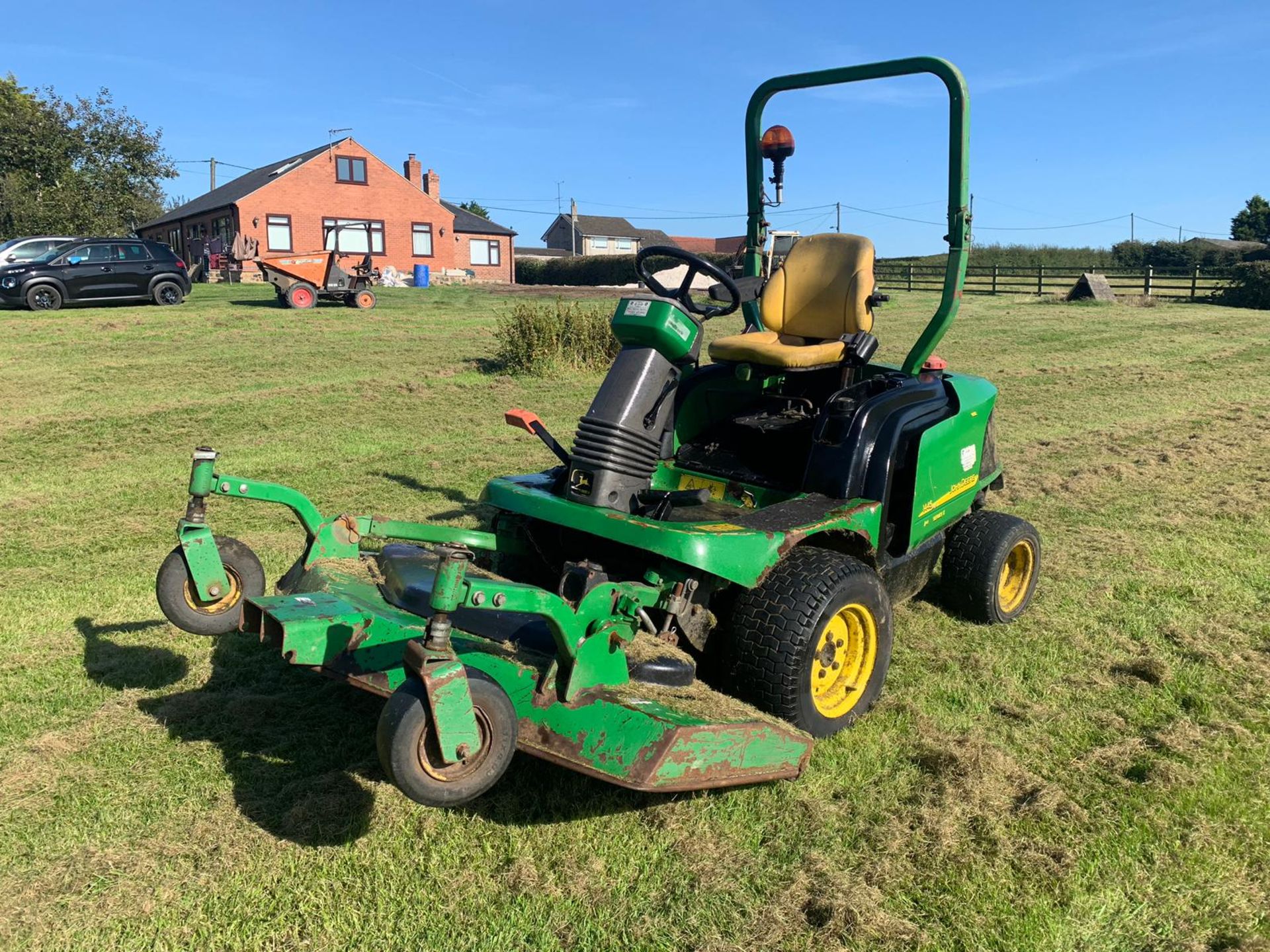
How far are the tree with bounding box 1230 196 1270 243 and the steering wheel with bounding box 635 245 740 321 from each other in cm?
6374

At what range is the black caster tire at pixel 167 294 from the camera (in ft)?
59.0

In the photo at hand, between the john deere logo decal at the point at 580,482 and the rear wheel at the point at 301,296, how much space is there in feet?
51.5

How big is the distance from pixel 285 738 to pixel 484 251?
138ft

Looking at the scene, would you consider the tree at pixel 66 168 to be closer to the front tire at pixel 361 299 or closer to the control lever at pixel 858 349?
the front tire at pixel 361 299

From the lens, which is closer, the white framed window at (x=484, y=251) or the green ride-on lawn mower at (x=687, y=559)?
the green ride-on lawn mower at (x=687, y=559)

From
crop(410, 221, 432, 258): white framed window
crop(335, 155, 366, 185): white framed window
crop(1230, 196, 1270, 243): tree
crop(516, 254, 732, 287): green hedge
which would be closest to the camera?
crop(335, 155, 366, 185): white framed window

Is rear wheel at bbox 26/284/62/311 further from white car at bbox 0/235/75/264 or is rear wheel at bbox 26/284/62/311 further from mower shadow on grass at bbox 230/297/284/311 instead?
mower shadow on grass at bbox 230/297/284/311

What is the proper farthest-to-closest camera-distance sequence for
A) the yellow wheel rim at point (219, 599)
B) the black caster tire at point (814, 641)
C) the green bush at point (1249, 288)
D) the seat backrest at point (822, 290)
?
the green bush at point (1249, 288), the seat backrest at point (822, 290), the yellow wheel rim at point (219, 599), the black caster tire at point (814, 641)

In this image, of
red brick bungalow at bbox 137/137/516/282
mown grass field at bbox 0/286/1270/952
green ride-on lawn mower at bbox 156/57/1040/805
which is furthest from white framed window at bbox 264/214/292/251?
green ride-on lawn mower at bbox 156/57/1040/805

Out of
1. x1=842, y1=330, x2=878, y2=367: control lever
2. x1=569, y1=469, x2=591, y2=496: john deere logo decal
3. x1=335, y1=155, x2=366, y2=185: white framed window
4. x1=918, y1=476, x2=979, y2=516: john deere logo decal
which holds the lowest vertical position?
x1=918, y1=476, x2=979, y2=516: john deere logo decal

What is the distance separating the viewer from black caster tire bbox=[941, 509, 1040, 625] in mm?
4418

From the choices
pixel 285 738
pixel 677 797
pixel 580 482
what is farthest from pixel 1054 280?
pixel 285 738

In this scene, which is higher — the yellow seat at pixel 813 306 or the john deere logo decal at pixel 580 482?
the yellow seat at pixel 813 306

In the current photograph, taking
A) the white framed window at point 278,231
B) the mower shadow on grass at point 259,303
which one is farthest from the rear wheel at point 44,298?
the white framed window at point 278,231
